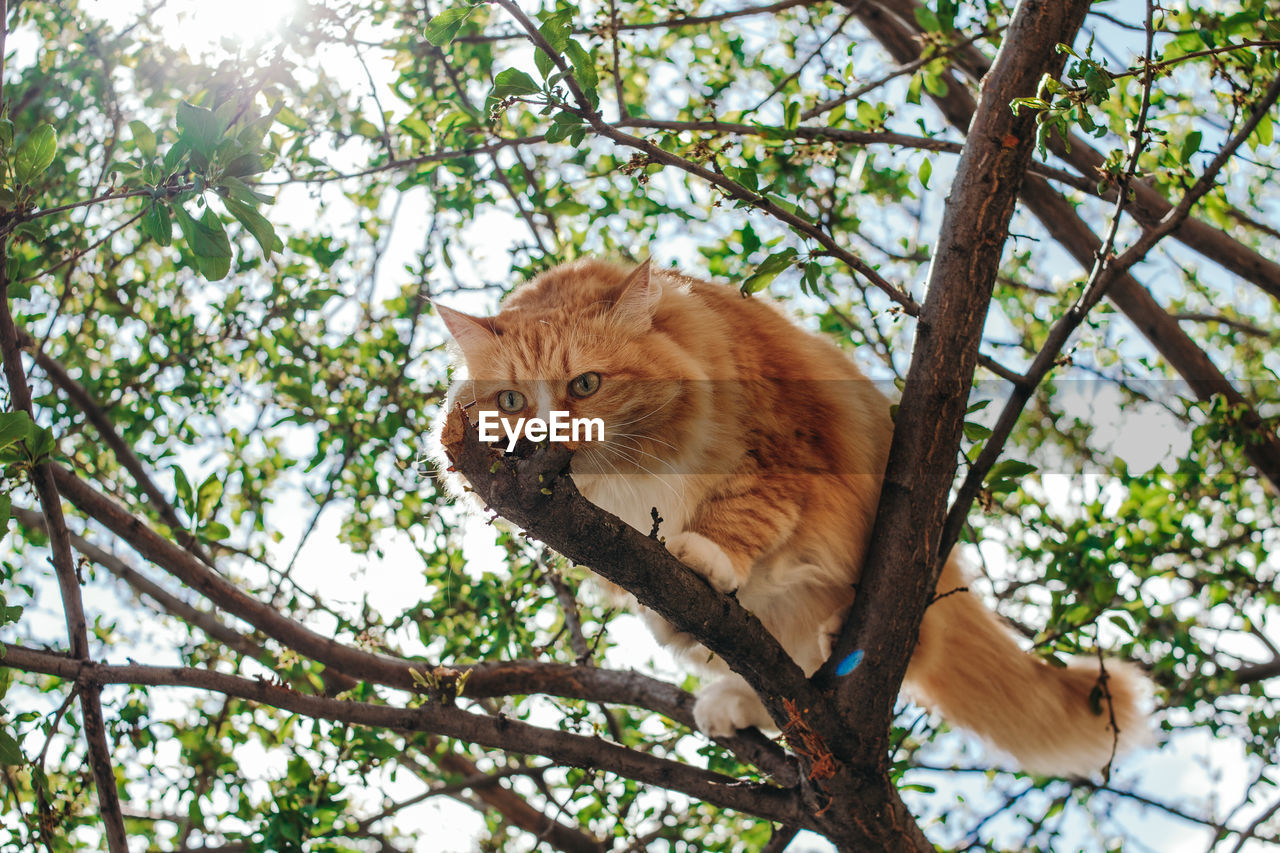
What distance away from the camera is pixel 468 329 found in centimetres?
211

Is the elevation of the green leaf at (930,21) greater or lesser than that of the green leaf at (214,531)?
greater

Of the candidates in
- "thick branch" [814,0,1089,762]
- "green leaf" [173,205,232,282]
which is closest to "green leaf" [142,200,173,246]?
"green leaf" [173,205,232,282]

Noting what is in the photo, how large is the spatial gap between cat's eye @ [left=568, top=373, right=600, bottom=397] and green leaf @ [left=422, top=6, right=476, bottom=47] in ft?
2.38

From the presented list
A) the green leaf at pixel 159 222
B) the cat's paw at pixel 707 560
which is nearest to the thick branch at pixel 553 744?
the cat's paw at pixel 707 560

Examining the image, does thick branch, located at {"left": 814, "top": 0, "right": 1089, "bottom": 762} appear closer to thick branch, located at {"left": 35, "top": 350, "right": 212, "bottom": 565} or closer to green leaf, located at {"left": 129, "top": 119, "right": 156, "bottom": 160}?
green leaf, located at {"left": 129, "top": 119, "right": 156, "bottom": 160}

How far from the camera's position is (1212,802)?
3.97 metres

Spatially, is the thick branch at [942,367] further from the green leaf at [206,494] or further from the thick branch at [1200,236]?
the green leaf at [206,494]

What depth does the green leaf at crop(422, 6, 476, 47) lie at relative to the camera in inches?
61.8

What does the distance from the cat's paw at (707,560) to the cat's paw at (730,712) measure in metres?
0.62

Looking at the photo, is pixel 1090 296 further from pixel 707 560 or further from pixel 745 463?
pixel 707 560

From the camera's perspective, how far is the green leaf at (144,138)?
66.9 inches

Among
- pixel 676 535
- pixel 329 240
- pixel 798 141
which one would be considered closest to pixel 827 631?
pixel 676 535

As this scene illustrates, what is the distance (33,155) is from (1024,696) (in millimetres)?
2632

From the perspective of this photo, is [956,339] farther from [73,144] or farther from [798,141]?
[73,144]
